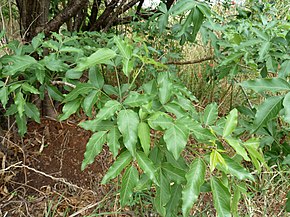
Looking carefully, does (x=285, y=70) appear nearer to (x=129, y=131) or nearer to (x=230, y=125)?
(x=230, y=125)

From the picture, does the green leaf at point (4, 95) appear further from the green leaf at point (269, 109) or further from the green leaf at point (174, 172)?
the green leaf at point (269, 109)

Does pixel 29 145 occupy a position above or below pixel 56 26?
below

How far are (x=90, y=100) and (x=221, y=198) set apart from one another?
0.48 m

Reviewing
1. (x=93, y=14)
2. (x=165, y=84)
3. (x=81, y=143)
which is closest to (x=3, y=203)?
(x=81, y=143)

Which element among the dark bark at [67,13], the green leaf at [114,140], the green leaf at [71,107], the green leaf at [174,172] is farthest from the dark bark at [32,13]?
the green leaf at [174,172]

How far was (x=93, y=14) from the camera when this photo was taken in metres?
2.41

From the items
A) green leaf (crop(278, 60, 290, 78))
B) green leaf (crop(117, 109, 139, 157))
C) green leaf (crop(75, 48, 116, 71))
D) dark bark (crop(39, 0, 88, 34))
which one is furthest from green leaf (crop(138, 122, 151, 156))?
dark bark (crop(39, 0, 88, 34))

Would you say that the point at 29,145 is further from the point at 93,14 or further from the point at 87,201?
the point at 93,14

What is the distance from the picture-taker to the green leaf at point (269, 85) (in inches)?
36.4

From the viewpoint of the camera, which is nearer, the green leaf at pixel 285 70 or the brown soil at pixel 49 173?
the green leaf at pixel 285 70

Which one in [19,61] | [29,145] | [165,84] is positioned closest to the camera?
[165,84]

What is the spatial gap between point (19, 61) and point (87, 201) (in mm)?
804

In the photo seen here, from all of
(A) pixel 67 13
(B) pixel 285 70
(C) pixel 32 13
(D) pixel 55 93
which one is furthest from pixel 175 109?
(C) pixel 32 13

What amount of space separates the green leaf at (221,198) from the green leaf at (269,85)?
0.96 feet
